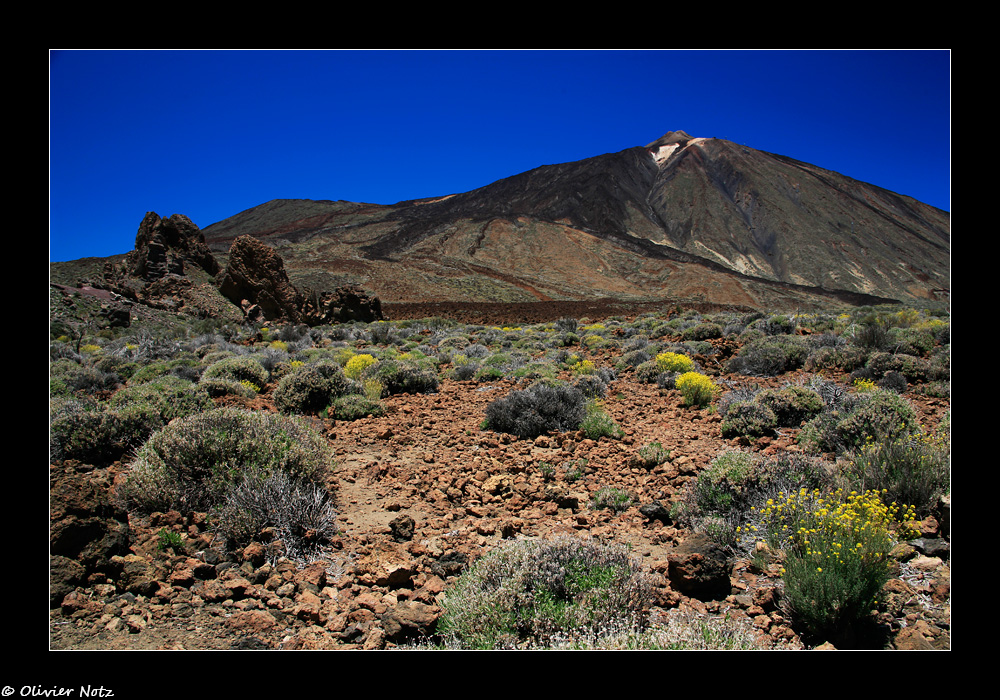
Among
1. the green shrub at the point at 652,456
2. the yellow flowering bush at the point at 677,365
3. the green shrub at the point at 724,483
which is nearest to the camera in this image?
the green shrub at the point at 724,483

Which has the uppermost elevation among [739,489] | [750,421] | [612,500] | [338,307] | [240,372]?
[338,307]

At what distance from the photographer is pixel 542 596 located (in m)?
2.56

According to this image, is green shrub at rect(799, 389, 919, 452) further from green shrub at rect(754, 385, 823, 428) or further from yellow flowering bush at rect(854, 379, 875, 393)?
yellow flowering bush at rect(854, 379, 875, 393)

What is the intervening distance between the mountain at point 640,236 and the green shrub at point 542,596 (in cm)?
3936

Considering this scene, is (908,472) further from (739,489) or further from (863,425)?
(863,425)

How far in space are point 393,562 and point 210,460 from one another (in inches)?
77.2

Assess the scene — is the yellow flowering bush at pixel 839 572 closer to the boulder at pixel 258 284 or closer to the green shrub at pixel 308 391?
the green shrub at pixel 308 391

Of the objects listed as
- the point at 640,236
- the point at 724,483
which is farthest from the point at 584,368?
the point at 640,236

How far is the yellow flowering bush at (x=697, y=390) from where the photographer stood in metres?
7.19

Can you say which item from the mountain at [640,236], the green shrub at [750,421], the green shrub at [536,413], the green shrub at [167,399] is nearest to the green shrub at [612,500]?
the green shrub at [536,413]

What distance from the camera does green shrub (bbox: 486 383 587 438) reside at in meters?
6.14

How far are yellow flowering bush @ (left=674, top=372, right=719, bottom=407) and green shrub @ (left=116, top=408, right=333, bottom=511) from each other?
5.17 metres

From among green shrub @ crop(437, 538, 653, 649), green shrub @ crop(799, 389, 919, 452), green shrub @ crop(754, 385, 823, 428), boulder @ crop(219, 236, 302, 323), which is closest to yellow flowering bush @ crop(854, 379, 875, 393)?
green shrub @ crop(754, 385, 823, 428)
